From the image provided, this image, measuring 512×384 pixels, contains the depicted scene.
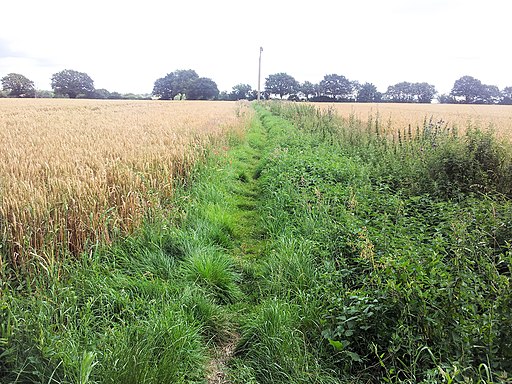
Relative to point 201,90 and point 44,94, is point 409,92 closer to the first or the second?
point 201,90

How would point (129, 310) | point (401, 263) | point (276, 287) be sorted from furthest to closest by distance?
point (276, 287) → point (129, 310) → point (401, 263)

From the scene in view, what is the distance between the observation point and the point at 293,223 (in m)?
5.06

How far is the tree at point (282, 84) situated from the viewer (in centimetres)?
9400

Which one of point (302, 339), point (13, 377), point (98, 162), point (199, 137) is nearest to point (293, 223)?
point (302, 339)

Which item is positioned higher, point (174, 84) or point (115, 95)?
point (174, 84)

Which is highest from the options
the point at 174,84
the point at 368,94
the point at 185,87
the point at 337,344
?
the point at 174,84

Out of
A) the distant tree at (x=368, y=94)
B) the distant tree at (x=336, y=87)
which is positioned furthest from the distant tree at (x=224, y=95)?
the distant tree at (x=368, y=94)

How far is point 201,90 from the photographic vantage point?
9038 cm

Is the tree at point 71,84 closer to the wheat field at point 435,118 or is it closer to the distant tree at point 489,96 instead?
the wheat field at point 435,118

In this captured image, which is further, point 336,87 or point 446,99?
point 336,87

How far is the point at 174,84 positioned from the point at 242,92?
19844 millimetres

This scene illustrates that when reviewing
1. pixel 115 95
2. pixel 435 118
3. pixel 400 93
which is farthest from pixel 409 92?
pixel 435 118

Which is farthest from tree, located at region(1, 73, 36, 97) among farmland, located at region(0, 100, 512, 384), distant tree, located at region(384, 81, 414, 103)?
distant tree, located at region(384, 81, 414, 103)

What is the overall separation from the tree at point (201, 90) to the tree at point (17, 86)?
36.2m
